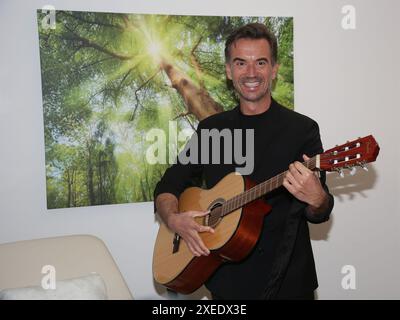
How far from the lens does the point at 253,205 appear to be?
1.72m

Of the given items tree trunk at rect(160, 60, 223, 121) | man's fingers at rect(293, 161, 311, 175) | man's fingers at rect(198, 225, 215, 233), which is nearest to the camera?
man's fingers at rect(293, 161, 311, 175)

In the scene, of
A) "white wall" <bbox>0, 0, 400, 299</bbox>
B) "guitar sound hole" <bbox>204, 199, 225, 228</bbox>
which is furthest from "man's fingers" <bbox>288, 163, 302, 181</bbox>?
"white wall" <bbox>0, 0, 400, 299</bbox>

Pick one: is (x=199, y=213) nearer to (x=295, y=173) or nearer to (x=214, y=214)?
(x=214, y=214)

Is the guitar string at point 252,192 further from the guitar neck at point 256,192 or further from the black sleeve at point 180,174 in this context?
the black sleeve at point 180,174

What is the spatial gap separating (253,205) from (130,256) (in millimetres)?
1168

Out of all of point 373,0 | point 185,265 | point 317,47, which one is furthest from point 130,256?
point 373,0

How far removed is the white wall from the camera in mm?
2266

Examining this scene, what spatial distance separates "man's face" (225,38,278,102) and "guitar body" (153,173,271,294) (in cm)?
43

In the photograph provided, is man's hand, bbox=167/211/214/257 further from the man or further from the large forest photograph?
the large forest photograph

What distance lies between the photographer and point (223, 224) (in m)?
1.79

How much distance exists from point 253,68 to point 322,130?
43.3 inches

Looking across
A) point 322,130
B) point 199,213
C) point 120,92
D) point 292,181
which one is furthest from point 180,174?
point 322,130

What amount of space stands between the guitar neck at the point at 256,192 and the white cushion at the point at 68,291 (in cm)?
66

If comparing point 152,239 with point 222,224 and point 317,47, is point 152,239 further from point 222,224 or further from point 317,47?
point 317,47
